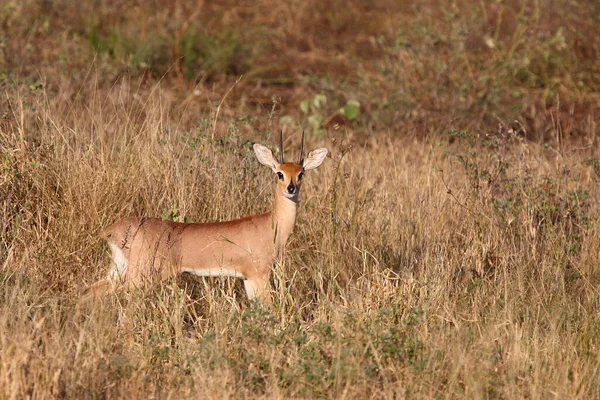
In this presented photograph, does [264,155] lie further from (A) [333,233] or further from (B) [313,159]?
(A) [333,233]

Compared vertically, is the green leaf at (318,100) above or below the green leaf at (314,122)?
above

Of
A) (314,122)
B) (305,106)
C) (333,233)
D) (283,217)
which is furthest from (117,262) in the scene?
(305,106)

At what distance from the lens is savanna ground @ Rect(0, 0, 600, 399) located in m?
4.71

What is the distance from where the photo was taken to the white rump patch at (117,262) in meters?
5.82

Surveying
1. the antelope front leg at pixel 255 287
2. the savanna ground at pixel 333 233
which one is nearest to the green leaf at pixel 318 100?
the savanna ground at pixel 333 233

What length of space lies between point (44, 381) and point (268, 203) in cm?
287

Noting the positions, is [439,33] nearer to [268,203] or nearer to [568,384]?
[268,203]

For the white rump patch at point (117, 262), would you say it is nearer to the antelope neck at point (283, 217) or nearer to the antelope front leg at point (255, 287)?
the antelope front leg at point (255, 287)

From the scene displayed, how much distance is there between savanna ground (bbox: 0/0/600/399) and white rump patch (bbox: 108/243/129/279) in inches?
6.7

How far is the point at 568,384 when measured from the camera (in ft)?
15.5

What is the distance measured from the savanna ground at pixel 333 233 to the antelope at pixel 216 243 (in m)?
0.15

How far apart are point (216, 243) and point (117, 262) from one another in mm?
611

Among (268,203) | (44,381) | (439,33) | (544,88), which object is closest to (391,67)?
(439,33)

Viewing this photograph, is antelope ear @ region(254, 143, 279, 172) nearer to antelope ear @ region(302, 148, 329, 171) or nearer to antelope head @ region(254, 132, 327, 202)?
antelope head @ region(254, 132, 327, 202)
